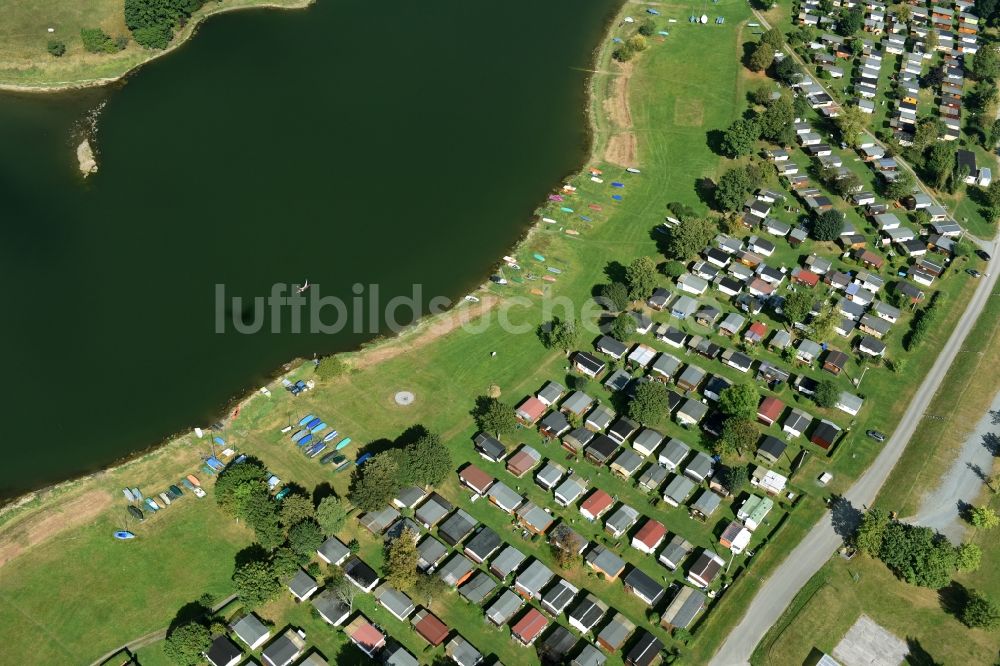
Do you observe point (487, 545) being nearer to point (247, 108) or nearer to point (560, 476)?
point (560, 476)

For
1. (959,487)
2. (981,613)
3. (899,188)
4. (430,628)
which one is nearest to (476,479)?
(430,628)

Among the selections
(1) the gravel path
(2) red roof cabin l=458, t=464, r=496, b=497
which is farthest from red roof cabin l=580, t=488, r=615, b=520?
(1) the gravel path

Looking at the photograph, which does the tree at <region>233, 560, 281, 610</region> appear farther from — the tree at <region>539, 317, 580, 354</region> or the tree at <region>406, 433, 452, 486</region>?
the tree at <region>539, 317, 580, 354</region>

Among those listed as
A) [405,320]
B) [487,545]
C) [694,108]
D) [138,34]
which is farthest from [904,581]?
[138,34]

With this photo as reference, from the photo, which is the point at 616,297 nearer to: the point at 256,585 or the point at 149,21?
the point at 256,585

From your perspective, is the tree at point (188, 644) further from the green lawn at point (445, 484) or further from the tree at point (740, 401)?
the tree at point (740, 401)
